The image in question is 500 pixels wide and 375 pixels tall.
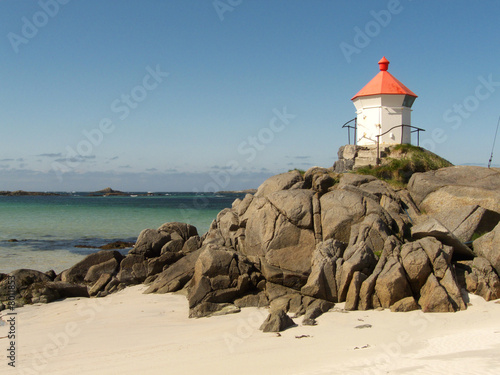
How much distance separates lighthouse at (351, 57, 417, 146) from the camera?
2111 centimetres

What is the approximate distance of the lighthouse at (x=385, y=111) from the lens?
2111 cm

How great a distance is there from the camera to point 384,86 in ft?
69.7

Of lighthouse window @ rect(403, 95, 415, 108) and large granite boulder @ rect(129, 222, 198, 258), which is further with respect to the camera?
lighthouse window @ rect(403, 95, 415, 108)

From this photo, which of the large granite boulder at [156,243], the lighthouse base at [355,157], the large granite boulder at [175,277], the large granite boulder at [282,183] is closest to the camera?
the large granite boulder at [175,277]

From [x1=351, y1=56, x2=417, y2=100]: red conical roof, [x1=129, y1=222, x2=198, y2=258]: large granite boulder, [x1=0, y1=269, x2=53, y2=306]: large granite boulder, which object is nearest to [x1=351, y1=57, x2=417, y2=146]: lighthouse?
[x1=351, y1=56, x2=417, y2=100]: red conical roof

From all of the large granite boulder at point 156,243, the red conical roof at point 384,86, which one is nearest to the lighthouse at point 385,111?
the red conical roof at point 384,86

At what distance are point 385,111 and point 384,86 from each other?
1247 mm

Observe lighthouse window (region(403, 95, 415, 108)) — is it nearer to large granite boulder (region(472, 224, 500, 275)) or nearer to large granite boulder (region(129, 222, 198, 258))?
large granite boulder (region(472, 224, 500, 275))

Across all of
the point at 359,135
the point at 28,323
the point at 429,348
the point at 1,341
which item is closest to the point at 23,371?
the point at 1,341

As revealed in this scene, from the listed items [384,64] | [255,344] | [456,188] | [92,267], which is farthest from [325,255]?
[384,64]

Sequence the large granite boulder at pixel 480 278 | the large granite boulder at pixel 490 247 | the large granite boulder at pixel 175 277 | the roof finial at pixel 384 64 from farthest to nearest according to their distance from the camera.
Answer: the roof finial at pixel 384 64 → the large granite boulder at pixel 175 277 → the large granite boulder at pixel 490 247 → the large granite boulder at pixel 480 278

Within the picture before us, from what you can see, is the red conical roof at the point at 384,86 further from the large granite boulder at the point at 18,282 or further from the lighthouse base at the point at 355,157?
the large granite boulder at the point at 18,282

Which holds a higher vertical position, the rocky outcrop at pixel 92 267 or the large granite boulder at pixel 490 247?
the large granite boulder at pixel 490 247

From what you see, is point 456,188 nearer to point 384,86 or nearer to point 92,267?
point 384,86
